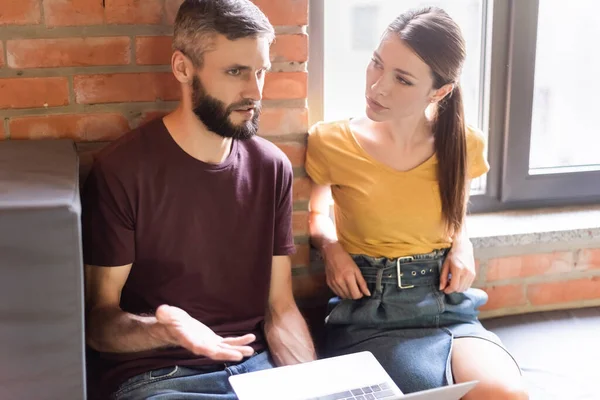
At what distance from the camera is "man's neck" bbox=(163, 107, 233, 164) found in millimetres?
1327

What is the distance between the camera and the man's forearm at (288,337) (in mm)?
1426

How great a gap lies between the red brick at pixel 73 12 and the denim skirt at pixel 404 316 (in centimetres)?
77

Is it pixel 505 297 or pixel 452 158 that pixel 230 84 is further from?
pixel 505 297

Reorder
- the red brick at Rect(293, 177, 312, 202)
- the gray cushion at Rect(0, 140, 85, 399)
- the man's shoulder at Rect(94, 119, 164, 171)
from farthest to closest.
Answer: the red brick at Rect(293, 177, 312, 202)
the man's shoulder at Rect(94, 119, 164, 171)
the gray cushion at Rect(0, 140, 85, 399)

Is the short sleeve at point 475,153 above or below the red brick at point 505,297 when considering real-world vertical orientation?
above

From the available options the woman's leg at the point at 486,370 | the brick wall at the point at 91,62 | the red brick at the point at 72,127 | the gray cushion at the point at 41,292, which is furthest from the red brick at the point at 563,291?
the gray cushion at the point at 41,292

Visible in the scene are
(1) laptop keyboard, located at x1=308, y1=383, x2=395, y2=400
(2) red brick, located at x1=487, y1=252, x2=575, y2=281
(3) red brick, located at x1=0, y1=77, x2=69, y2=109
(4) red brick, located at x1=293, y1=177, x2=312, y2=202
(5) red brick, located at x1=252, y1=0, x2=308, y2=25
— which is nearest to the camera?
(1) laptop keyboard, located at x1=308, y1=383, x2=395, y2=400

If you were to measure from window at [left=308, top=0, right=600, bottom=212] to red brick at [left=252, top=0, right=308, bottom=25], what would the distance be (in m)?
0.14

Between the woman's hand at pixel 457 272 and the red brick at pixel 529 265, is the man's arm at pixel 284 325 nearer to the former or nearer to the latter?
the woman's hand at pixel 457 272

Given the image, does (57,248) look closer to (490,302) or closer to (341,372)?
(341,372)

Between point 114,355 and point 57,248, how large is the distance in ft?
1.35

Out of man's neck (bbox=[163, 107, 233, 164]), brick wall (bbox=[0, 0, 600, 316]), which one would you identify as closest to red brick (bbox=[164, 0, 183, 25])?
brick wall (bbox=[0, 0, 600, 316])

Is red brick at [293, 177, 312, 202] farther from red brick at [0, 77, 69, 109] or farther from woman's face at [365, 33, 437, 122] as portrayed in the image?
red brick at [0, 77, 69, 109]

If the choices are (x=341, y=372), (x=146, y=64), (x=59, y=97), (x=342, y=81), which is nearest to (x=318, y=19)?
(x=342, y=81)
